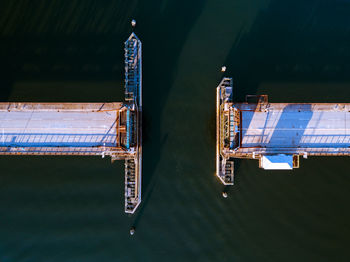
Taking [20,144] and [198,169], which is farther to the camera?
[198,169]

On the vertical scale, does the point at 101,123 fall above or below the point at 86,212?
above

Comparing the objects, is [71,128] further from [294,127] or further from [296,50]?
[296,50]

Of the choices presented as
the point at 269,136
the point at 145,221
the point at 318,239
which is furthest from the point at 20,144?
the point at 318,239

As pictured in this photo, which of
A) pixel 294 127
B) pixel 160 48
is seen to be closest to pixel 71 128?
pixel 160 48

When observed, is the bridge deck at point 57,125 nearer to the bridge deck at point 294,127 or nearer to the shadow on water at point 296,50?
the bridge deck at point 294,127

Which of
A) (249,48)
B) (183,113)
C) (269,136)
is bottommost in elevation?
(269,136)

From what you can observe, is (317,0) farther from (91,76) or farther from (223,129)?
(91,76)
